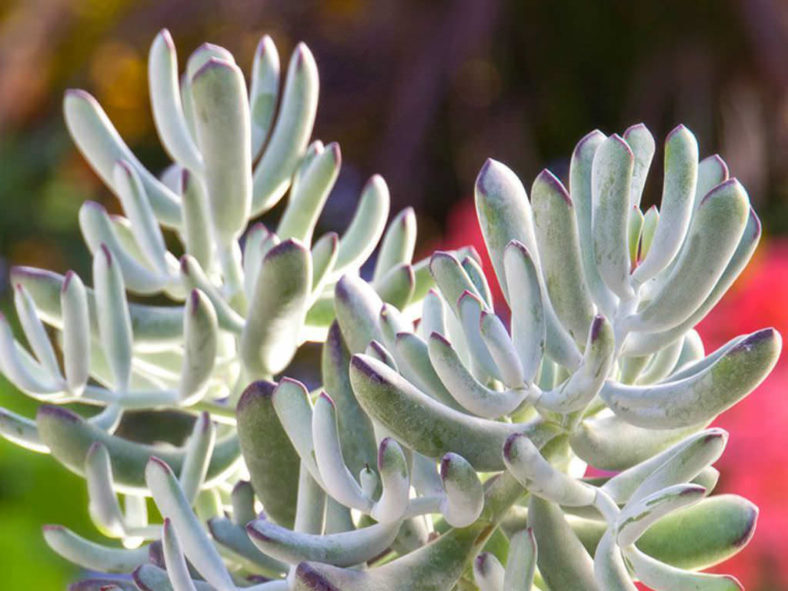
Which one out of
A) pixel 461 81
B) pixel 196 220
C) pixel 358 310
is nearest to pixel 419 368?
pixel 358 310

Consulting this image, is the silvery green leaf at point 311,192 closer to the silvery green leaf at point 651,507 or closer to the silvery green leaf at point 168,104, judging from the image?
the silvery green leaf at point 168,104

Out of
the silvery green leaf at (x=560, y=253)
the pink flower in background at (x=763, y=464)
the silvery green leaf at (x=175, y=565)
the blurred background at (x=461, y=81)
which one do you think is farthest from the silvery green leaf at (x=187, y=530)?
the blurred background at (x=461, y=81)

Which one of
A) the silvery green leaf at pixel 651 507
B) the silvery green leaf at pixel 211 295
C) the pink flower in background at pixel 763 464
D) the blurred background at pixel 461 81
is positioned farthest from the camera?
the blurred background at pixel 461 81

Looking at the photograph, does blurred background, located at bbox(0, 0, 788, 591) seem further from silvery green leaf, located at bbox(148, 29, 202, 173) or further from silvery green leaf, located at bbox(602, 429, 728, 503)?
silvery green leaf, located at bbox(602, 429, 728, 503)

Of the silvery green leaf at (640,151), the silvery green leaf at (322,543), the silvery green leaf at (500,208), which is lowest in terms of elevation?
the silvery green leaf at (322,543)

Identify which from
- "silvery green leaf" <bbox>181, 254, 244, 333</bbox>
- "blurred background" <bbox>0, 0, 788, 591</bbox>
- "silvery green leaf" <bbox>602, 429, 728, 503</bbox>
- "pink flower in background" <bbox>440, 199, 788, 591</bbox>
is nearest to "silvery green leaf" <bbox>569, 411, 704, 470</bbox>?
"silvery green leaf" <bbox>602, 429, 728, 503</bbox>

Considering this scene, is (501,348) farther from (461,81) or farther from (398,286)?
(461,81)
